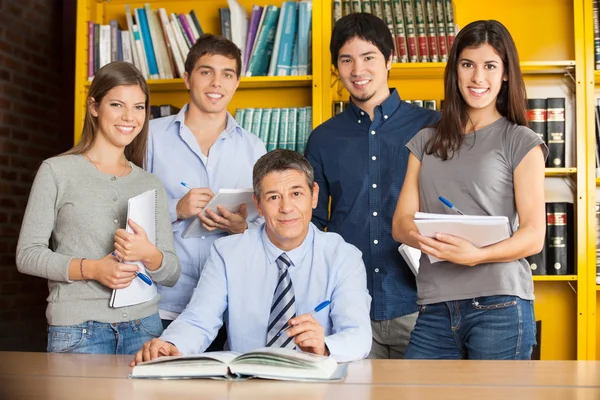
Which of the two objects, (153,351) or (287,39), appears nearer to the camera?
(153,351)

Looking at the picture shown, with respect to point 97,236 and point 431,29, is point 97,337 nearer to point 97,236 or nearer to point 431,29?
point 97,236

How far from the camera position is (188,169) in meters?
2.52

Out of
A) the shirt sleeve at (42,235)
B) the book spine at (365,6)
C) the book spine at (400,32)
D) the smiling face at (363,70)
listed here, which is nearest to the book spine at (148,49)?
the book spine at (365,6)

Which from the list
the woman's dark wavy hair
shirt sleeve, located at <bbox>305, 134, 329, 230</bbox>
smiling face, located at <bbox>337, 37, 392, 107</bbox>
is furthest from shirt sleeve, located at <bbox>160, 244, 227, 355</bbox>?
smiling face, located at <bbox>337, 37, 392, 107</bbox>

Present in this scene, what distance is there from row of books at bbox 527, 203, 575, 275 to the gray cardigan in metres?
1.79

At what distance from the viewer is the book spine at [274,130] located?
3.29 metres

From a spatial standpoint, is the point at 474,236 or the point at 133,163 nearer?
the point at 474,236

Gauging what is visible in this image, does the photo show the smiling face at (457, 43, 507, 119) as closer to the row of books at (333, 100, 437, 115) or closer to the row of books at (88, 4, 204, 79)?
the row of books at (333, 100, 437, 115)

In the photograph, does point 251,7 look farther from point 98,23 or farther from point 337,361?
point 337,361

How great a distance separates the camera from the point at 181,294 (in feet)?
8.04

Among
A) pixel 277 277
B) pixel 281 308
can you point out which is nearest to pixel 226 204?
pixel 277 277

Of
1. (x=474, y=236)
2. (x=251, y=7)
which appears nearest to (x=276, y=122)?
(x=251, y=7)

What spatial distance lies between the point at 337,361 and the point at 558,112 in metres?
1.97

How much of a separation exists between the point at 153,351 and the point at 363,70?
128 cm
